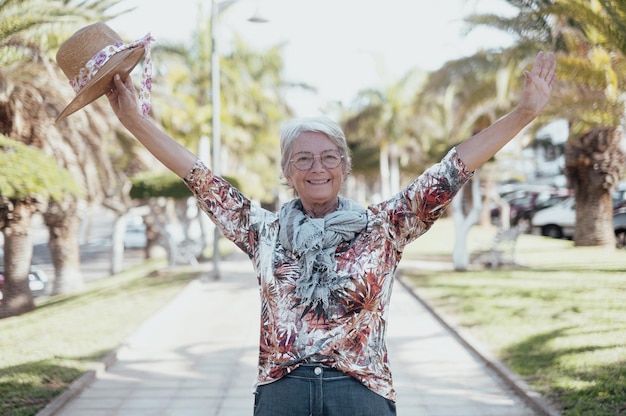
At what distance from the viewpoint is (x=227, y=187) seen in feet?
8.68

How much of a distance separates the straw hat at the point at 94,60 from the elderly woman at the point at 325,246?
0.24ft

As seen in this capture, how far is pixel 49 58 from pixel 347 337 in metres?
11.0

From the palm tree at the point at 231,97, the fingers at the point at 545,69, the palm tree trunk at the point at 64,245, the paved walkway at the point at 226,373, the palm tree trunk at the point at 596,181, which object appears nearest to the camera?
the fingers at the point at 545,69

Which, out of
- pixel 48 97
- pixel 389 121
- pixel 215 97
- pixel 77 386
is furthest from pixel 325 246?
pixel 389 121

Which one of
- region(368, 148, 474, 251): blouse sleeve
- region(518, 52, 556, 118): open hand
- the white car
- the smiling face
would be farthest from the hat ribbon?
the white car

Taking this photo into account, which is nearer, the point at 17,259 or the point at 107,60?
the point at 107,60

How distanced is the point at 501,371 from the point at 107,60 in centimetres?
600

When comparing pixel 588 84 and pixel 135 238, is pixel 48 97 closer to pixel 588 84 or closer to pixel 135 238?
pixel 588 84

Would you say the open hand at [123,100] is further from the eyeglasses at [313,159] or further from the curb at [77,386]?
the curb at [77,386]

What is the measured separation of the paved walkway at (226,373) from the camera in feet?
22.4

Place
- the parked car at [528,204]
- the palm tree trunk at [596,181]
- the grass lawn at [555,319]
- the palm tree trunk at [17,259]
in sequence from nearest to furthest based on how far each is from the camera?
the grass lawn at [555,319] → the palm tree trunk at [17,259] → the palm tree trunk at [596,181] → the parked car at [528,204]

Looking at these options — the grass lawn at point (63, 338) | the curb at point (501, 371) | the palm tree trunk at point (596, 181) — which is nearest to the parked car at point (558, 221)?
the palm tree trunk at point (596, 181)

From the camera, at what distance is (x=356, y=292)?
7.77ft

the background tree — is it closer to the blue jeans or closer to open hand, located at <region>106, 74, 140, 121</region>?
open hand, located at <region>106, 74, 140, 121</region>
